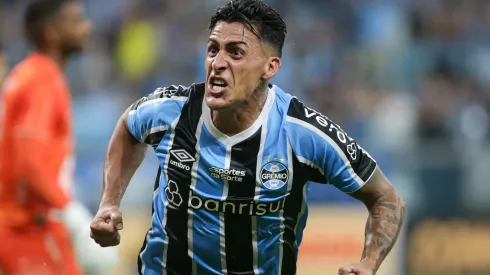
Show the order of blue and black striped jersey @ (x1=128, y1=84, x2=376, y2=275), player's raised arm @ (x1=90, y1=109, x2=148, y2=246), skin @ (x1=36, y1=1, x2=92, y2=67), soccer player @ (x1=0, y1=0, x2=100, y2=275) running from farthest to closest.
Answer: skin @ (x1=36, y1=1, x2=92, y2=67), soccer player @ (x1=0, y1=0, x2=100, y2=275), player's raised arm @ (x1=90, y1=109, x2=148, y2=246), blue and black striped jersey @ (x1=128, y1=84, x2=376, y2=275)

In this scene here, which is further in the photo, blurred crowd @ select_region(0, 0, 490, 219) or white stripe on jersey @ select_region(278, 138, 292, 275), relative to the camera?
blurred crowd @ select_region(0, 0, 490, 219)

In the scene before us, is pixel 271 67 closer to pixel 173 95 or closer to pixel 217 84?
pixel 217 84

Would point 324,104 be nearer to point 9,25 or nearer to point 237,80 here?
point 9,25

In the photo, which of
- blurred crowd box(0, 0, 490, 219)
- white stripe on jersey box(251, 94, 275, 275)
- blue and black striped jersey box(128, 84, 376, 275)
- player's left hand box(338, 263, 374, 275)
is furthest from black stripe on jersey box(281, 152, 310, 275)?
blurred crowd box(0, 0, 490, 219)

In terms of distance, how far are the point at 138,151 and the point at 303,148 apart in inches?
34.7

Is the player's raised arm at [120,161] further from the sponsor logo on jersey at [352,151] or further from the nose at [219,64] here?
the sponsor logo on jersey at [352,151]

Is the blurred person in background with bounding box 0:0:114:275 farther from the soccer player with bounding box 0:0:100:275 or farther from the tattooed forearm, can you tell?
the tattooed forearm

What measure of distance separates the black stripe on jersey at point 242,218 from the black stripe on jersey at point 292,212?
0.17 metres

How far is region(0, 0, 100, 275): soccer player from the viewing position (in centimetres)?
583

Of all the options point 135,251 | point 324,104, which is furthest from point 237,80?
point 324,104

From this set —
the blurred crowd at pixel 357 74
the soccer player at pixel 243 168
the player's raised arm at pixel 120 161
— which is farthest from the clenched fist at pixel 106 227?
the blurred crowd at pixel 357 74

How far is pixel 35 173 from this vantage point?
579cm

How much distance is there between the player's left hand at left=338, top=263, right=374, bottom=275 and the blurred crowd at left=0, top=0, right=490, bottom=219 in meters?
5.04

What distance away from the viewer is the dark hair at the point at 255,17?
13.7 ft
